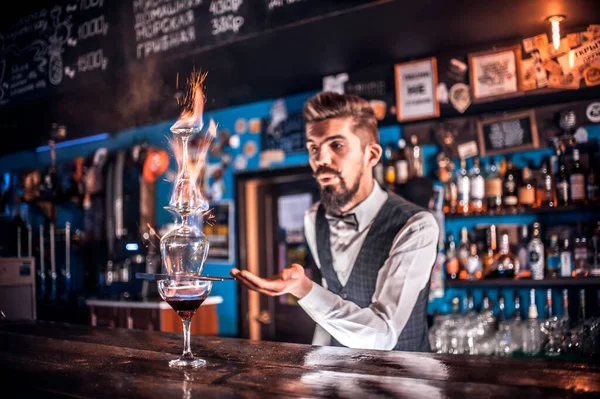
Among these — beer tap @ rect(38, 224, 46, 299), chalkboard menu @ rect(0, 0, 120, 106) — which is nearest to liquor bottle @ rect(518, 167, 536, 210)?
chalkboard menu @ rect(0, 0, 120, 106)

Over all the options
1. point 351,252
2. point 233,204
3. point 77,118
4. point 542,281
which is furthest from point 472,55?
point 77,118

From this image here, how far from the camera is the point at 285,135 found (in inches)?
195

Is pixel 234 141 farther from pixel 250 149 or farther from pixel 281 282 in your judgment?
pixel 281 282

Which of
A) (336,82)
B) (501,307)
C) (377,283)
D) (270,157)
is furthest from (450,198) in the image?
(377,283)

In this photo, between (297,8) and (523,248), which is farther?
(523,248)

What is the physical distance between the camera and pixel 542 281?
3496mm

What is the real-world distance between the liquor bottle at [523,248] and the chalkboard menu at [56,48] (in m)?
2.79

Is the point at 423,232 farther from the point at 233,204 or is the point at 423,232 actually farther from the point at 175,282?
the point at 233,204

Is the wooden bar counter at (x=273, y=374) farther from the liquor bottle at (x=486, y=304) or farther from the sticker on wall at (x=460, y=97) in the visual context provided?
the sticker on wall at (x=460, y=97)

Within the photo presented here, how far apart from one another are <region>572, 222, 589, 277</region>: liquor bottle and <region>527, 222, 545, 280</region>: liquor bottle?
0.18m

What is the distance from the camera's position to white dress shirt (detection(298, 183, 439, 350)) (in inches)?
70.1

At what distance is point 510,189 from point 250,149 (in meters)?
2.35

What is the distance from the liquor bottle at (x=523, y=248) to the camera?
3.68m

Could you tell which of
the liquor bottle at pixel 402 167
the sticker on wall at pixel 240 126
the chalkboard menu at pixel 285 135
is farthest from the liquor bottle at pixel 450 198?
the sticker on wall at pixel 240 126
